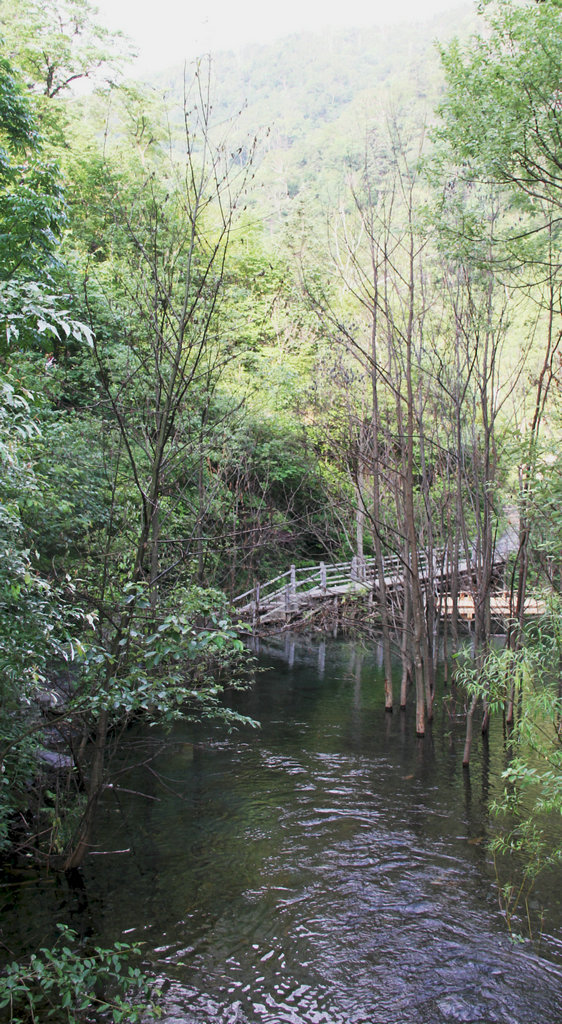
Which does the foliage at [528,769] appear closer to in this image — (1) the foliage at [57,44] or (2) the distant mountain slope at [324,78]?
(1) the foliage at [57,44]

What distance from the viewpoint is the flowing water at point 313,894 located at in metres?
3.92

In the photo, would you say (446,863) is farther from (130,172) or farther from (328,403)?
(130,172)

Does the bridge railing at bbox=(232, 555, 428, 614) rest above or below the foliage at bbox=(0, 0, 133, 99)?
below

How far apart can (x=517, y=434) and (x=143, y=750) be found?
224 inches

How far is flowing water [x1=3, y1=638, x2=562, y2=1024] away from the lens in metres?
3.92

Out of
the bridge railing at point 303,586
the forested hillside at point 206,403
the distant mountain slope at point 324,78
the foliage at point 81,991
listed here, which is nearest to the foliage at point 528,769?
the forested hillside at point 206,403

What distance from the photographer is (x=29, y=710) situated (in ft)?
16.3

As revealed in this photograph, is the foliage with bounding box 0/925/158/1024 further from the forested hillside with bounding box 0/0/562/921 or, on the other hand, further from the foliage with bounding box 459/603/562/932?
the foliage with bounding box 459/603/562/932

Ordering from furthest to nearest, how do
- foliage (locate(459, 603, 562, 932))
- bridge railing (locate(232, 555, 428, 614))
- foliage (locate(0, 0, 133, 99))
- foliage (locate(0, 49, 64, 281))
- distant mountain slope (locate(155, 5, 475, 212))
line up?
1. distant mountain slope (locate(155, 5, 475, 212))
2. foliage (locate(0, 0, 133, 99))
3. bridge railing (locate(232, 555, 428, 614))
4. foliage (locate(0, 49, 64, 281))
5. foliage (locate(459, 603, 562, 932))

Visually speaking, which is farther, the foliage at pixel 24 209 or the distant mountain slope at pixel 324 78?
the distant mountain slope at pixel 324 78

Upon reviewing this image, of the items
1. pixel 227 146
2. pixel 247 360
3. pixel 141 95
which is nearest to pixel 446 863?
pixel 227 146

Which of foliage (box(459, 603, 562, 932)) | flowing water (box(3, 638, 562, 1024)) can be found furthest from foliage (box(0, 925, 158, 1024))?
foliage (box(459, 603, 562, 932))

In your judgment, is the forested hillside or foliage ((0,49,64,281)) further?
foliage ((0,49,64,281))

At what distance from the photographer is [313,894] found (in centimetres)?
502
